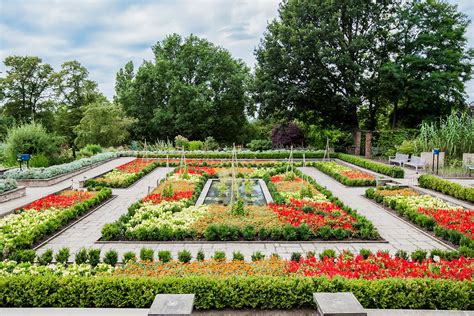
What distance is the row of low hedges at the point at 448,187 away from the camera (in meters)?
10.0

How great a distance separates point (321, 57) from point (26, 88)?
2656cm

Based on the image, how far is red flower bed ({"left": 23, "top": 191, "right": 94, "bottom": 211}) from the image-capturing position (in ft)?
30.3

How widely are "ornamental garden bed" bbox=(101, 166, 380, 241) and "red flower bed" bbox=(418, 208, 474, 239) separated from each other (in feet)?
5.67

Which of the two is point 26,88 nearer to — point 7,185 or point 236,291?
point 7,185

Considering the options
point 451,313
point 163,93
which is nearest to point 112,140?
point 163,93

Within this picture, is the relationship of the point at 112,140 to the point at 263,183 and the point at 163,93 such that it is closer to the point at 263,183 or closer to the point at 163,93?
the point at 163,93

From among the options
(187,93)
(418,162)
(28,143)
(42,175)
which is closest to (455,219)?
(418,162)

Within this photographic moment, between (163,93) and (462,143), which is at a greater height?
(163,93)

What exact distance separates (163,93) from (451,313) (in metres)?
30.9

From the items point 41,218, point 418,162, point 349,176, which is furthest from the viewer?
point 418,162

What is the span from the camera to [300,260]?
5422mm

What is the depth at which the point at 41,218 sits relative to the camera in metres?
Result: 8.29

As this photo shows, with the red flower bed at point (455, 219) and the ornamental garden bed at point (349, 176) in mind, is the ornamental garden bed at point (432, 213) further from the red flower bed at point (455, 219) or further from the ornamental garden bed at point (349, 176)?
the ornamental garden bed at point (349, 176)

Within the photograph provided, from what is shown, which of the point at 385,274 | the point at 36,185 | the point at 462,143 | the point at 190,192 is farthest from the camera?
the point at 462,143
